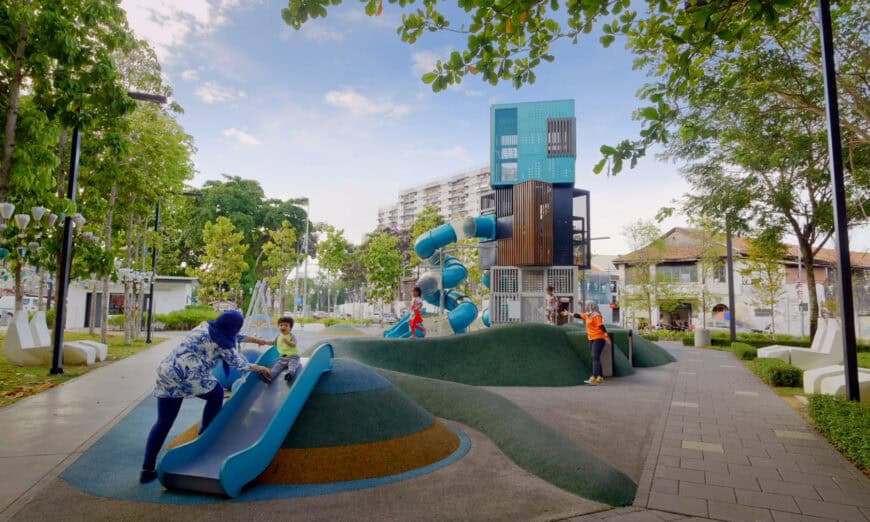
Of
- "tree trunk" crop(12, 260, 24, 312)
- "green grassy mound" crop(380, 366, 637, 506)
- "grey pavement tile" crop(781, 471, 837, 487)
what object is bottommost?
"grey pavement tile" crop(781, 471, 837, 487)

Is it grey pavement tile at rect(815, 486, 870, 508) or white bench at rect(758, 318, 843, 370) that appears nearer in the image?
grey pavement tile at rect(815, 486, 870, 508)

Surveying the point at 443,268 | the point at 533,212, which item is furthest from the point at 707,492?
the point at 533,212

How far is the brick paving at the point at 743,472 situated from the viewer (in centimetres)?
425

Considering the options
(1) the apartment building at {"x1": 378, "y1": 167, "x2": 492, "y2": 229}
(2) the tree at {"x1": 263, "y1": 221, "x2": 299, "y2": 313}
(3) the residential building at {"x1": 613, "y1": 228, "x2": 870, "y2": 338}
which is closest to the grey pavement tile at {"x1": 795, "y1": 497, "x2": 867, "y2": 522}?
(3) the residential building at {"x1": 613, "y1": 228, "x2": 870, "y2": 338}

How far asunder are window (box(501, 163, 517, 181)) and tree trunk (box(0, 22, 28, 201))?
17677mm

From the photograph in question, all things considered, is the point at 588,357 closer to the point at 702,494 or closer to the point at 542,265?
the point at 702,494

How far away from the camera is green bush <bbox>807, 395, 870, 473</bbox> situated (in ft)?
18.0

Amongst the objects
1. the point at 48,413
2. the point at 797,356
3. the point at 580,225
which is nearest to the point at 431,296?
the point at 580,225

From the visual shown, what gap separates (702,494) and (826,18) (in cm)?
722

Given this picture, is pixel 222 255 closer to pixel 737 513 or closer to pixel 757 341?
pixel 757 341

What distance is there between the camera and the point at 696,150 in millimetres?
17734

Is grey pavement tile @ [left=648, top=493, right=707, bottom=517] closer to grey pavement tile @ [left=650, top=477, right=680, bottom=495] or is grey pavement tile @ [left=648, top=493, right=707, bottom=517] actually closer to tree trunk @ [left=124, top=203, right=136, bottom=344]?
grey pavement tile @ [left=650, top=477, right=680, bottom=495]

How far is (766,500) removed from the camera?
177 inches

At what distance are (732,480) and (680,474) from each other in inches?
18.4
